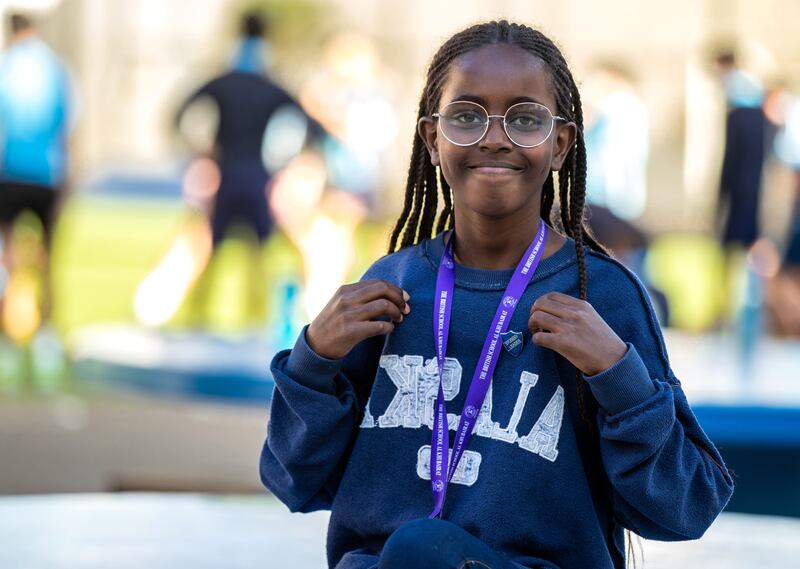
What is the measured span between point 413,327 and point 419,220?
0.31 meters

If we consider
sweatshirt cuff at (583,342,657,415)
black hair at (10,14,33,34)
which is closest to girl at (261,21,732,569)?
sweatshirt cuff at (583,342,657,415)

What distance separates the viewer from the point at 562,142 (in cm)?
250

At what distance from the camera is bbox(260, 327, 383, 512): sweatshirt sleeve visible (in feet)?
8.00

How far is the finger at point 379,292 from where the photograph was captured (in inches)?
95.9

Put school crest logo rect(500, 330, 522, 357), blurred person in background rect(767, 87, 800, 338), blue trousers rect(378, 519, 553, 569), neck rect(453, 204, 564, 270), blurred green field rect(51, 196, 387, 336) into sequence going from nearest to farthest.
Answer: blue trousers rect(378, 519, 553, 569)
school crest logo rect(500, 330, 522, 357)
neck rect(453, 204, 564, 270)
blurred green field rect(51, 196, 387, 336)
blurred person in background rect(767, 87, 800, 338)

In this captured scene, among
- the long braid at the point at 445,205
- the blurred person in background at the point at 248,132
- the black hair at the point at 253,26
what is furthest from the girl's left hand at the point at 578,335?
the black hair at the point at 253,26

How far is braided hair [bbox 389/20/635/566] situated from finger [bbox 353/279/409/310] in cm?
28

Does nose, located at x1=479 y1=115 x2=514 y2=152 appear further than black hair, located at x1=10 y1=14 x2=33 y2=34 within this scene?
No

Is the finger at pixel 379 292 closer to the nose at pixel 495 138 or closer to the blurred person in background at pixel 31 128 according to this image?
the nose at pixel 495 138

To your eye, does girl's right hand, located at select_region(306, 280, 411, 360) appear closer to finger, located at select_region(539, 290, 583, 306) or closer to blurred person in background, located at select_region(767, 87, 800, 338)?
finger, located at select_region(539, 290, 583, 306)

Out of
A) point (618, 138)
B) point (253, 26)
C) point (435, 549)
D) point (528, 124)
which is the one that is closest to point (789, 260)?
point (618, 138)

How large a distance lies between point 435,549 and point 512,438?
0.90 feet

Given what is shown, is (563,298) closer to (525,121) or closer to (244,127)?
(525,121)

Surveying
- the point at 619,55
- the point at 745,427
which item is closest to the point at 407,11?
the point at 619,55
